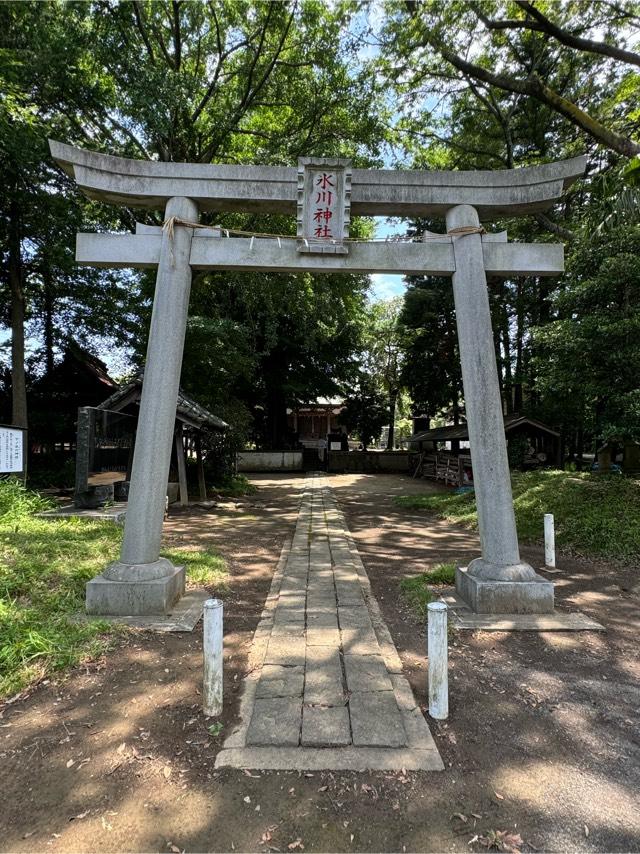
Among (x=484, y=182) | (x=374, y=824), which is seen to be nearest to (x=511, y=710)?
(x=374, y=824)

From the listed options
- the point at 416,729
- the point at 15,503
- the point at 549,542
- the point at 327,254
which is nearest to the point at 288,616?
the point at 416,729

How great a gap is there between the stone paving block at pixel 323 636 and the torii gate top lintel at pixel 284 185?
4.72 metres

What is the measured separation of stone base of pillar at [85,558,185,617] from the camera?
4.45 metres

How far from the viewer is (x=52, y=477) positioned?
16.2 metres

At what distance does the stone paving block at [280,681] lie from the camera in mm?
3180

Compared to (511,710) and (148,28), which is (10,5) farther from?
(511,710)

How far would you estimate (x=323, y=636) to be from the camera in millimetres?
4164

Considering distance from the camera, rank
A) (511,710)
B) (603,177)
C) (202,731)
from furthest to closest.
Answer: (603,177)
(511,710)
(202,731)

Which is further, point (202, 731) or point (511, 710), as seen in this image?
point (511, 710)

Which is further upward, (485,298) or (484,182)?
(484,182)

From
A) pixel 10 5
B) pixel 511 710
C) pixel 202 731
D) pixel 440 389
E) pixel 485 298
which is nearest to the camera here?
pixel 202 731

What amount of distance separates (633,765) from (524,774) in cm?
68

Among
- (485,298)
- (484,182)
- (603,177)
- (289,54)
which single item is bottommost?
(485,298)

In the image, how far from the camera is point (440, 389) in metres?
25.3
